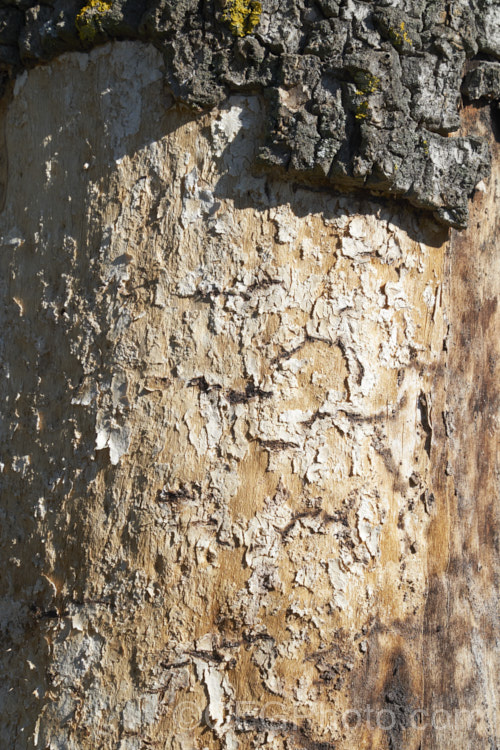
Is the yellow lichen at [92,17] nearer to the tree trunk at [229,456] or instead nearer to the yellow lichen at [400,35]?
the tree trunk at [229,456]

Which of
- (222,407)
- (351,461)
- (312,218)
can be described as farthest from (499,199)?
(222,407)

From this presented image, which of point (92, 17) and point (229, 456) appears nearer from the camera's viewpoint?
point (229, 456)

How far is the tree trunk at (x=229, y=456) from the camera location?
1608mm

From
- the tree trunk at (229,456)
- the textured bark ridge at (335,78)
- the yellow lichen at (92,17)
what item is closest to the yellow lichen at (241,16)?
the textured bark ridge at (335,78)

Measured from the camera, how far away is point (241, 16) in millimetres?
1664

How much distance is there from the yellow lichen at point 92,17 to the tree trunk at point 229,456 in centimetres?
6

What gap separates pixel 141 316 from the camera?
1711 mm

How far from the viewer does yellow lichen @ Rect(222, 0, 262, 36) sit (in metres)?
1.66

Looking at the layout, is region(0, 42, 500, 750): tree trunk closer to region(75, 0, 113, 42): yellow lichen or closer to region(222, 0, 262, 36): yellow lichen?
region(75, 0, 113, 42): yellow lichen

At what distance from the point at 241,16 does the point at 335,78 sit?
29 cm

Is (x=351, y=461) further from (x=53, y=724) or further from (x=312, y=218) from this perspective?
(x=53, y=724)

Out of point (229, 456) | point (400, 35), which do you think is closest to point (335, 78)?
point (400, 35)

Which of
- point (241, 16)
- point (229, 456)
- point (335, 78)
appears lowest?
point (229, 456)

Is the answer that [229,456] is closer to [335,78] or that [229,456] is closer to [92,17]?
[335,78]
